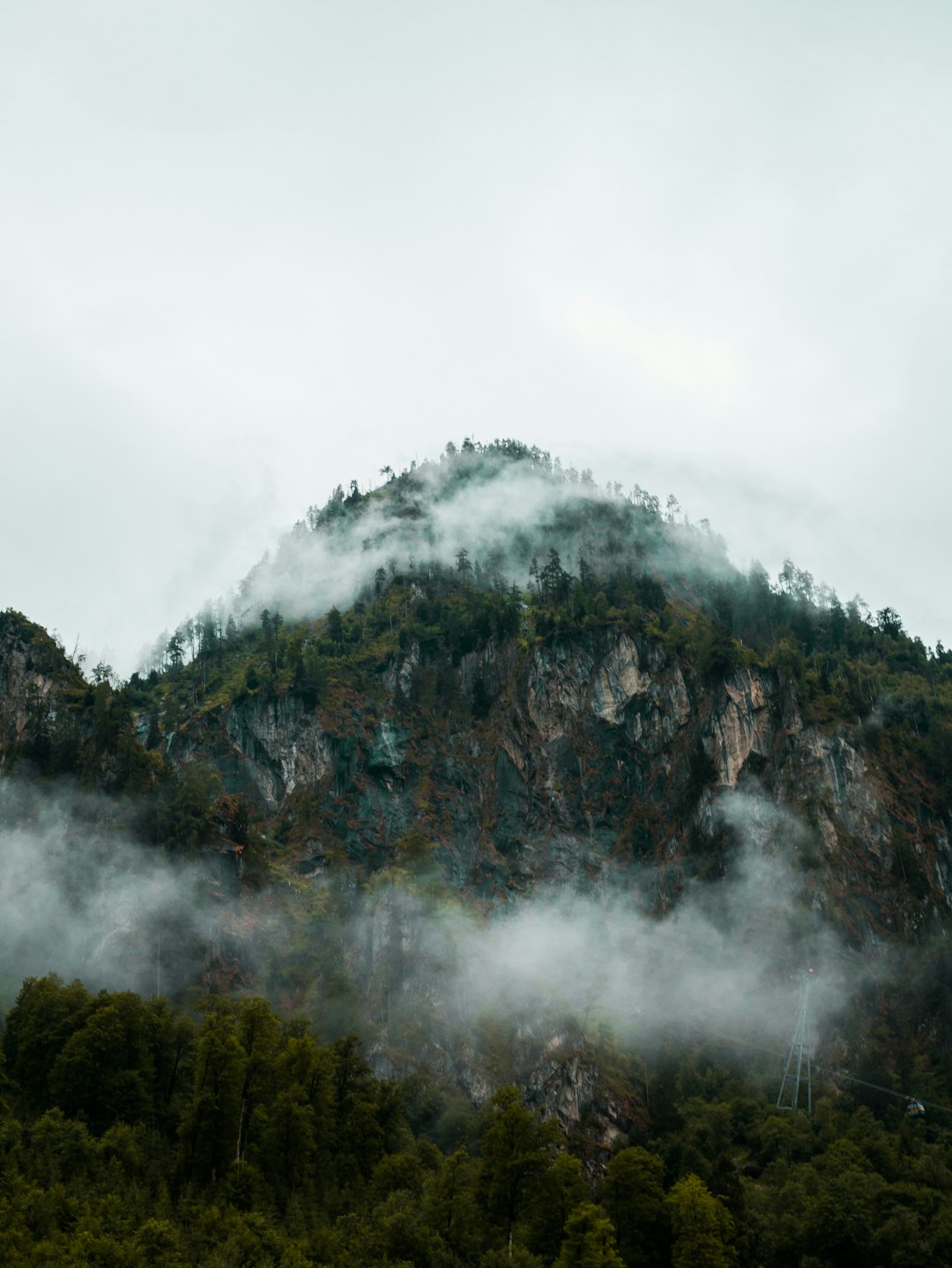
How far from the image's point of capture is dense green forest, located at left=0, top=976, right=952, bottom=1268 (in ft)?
232

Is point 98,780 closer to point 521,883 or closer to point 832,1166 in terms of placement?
point 521,883

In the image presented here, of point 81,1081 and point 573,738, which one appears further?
point 573,738

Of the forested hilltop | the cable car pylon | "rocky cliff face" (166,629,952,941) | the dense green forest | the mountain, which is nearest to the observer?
the dense green forest

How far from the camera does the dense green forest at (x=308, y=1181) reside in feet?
232

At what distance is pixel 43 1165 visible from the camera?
252 ft

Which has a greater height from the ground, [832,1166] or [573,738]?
[573,738]

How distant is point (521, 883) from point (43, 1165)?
96.5m

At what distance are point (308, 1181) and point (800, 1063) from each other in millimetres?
72366

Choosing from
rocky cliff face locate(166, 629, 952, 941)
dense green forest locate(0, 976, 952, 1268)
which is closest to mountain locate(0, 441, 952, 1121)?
rocky cliff face locate(166, 629, 952, 941)

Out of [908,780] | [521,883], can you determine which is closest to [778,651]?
[908,780]

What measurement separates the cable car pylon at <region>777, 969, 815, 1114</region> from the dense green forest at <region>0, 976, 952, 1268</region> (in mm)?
17598

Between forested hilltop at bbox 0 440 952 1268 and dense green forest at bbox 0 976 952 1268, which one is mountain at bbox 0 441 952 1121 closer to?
forested hilltop at bbox 0 440 952 1268

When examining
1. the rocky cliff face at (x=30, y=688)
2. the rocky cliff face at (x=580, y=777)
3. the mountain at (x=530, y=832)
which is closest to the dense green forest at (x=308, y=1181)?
the mountain at (x=530, y=832)

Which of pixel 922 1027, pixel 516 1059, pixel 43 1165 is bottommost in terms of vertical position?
pixel 43 1165
